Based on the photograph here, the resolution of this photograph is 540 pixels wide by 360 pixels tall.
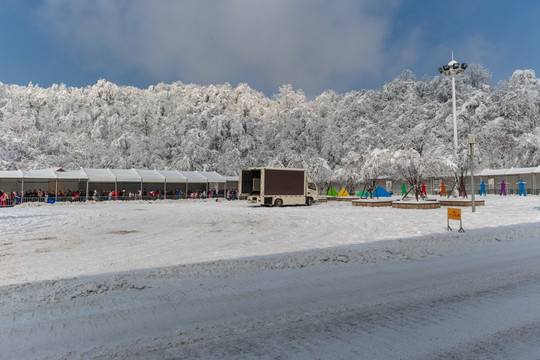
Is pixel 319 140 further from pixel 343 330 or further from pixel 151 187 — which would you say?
pixel 343 330

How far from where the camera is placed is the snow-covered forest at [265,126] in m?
52.5

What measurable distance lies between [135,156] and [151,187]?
16.8 m

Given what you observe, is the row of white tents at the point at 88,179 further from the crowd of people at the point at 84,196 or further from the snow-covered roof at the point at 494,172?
the snow-covered roof at the point at 494,172

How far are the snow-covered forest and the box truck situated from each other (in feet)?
54.2

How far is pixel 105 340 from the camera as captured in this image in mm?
3605

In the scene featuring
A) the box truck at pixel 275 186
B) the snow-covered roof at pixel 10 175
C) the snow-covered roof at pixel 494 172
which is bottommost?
the box truck at pixel 275 186

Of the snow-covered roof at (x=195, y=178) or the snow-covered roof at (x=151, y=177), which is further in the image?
the snow-covered roof at (x=195, y=178)

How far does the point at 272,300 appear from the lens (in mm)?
4848

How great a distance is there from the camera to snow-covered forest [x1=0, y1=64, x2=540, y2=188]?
52531mm

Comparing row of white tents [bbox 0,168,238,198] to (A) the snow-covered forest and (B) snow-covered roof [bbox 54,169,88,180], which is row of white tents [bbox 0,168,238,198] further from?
(A) the snow-covered forest

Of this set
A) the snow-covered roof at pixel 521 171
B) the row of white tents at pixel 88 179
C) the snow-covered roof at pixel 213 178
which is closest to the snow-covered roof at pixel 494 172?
the snow-covered roof at pixel 521 171

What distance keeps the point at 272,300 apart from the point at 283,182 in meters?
22.7

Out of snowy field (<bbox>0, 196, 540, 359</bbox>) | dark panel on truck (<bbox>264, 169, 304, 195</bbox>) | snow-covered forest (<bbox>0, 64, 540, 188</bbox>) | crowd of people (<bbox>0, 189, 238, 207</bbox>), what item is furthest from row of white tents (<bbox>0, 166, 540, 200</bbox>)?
snowy field (<bbox>0, 196, 540, 359</bbox>)

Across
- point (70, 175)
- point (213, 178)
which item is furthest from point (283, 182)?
point (70, 175)
